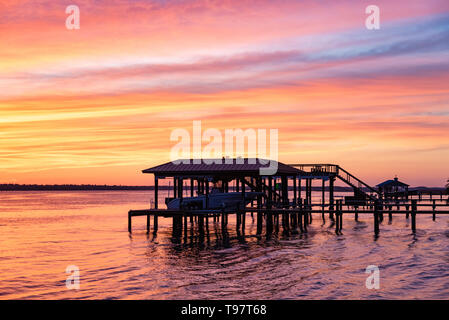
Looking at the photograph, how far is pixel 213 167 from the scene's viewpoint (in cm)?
3850

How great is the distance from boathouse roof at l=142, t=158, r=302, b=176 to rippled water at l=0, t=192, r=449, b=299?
4.89m

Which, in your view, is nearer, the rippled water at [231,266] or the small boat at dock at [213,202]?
the rippled water at [231,266]

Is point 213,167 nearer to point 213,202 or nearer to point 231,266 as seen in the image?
point 213,202

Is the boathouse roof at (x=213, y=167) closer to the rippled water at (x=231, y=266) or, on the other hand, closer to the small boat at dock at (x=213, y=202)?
the small boat at dock at (x=213, y=202)

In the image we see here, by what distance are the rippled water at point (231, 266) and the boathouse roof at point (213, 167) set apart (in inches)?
192

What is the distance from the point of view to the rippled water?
756 inches

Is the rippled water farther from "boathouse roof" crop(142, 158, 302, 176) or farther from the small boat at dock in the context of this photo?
"boathouse roof" crop(142, 158, 302, 176)

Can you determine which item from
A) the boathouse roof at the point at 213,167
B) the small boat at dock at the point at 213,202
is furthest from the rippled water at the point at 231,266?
the boathouse roof at the point at 213,167

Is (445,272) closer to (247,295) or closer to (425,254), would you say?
(425,254)

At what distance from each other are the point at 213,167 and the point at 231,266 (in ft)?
48.6

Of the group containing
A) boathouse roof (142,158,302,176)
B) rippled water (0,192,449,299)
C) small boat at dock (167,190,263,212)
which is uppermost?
boathouse roof (142,158,302,176)

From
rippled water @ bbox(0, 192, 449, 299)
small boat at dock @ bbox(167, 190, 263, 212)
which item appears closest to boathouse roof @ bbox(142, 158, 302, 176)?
small boat at dock @ bbox(167, 190, 263, 212)

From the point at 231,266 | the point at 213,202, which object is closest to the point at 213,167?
the point at 213,202

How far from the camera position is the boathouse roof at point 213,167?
123 ft
